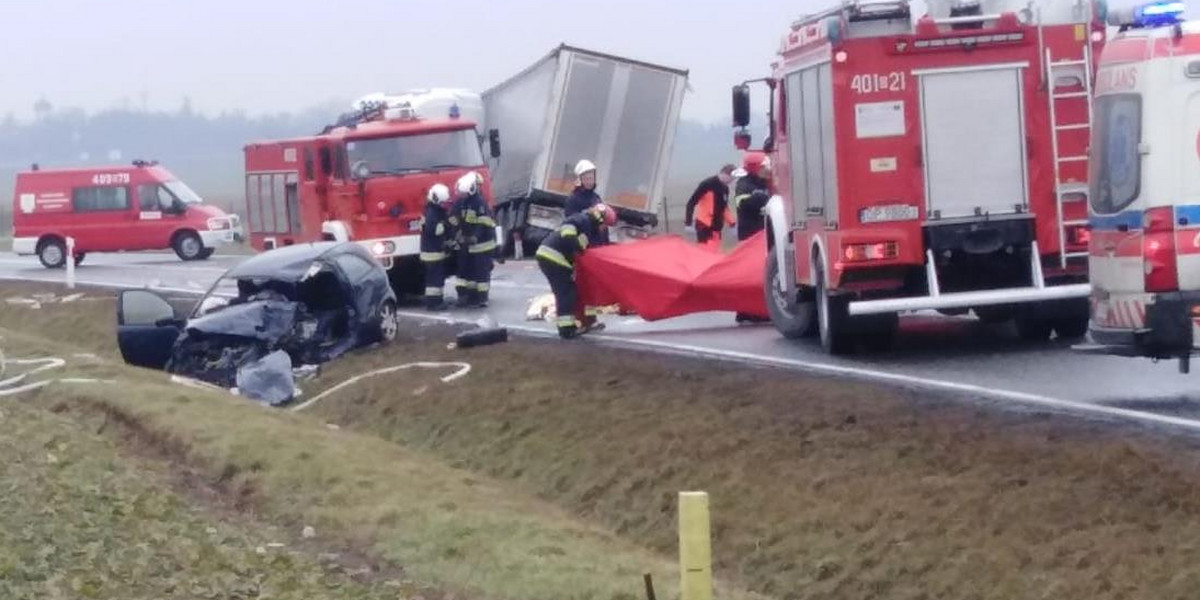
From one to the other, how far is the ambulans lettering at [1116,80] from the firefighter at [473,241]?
12470 mm

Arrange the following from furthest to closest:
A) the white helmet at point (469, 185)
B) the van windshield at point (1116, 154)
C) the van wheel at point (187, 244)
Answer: the van wheel at point (187, 244) < the white helmet at point (469, 185) < the van windshield at point (1116, 154)

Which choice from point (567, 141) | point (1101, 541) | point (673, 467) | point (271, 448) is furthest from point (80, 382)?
point (567, 141)

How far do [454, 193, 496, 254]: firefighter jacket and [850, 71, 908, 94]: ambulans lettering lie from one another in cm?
896

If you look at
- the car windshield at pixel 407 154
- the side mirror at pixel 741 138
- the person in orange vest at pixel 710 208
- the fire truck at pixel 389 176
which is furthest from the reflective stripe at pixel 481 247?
the side mirror at pixel 741 138

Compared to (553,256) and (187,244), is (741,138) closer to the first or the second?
(553,256)

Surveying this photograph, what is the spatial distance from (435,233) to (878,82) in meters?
9.42

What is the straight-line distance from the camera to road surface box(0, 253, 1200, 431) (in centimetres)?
1385

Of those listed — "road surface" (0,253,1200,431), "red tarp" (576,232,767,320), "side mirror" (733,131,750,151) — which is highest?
"side mirror" (733,131,750,151)

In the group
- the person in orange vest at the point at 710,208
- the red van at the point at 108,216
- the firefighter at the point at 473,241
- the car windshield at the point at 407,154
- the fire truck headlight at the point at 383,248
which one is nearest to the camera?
the person in orange vest at the point at 710,208

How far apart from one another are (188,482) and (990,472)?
523 cm

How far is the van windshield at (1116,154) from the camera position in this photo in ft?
41.5

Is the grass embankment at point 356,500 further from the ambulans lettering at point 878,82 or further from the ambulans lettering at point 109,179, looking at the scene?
the ambulans lettering at point 109,179

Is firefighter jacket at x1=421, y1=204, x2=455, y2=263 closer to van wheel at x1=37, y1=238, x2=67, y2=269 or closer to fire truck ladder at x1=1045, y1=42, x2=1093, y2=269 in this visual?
fire truck ladder at x1=1045, y1=42, x2=1093, y2=269

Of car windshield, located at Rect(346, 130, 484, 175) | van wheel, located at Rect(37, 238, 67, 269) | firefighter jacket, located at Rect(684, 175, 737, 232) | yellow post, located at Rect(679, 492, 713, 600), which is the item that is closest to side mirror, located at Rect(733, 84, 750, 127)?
firefighter jacket, located at Rect(684, 175, 737, 232)
